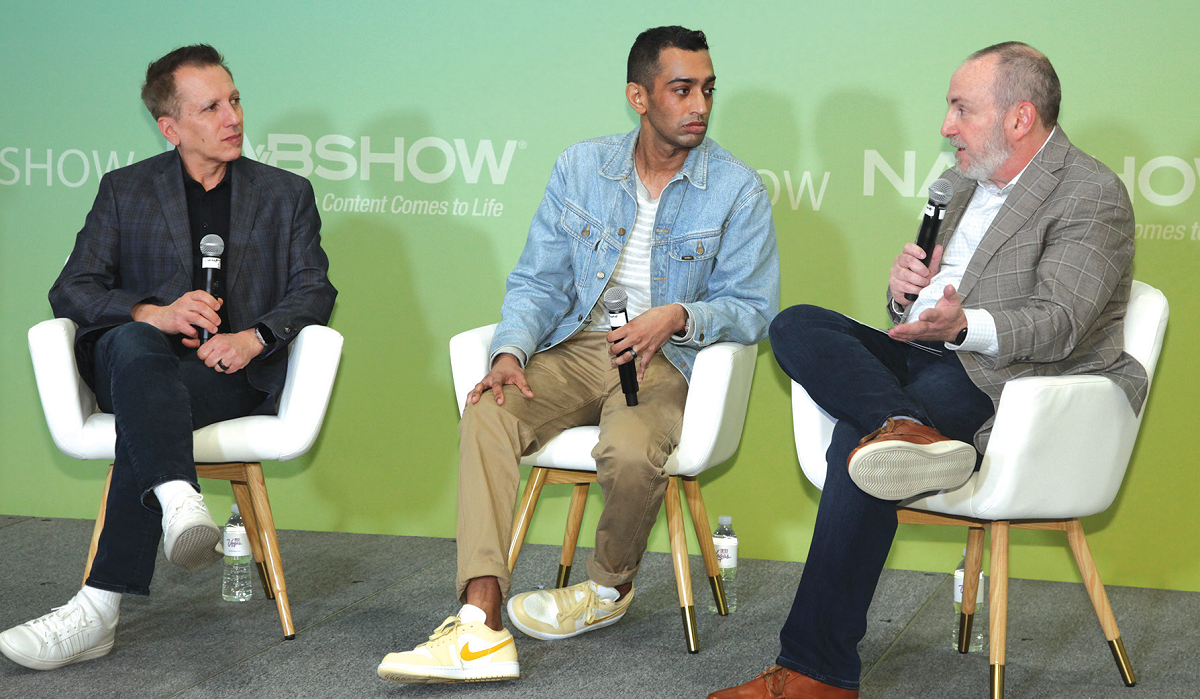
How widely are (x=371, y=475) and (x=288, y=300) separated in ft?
3.33

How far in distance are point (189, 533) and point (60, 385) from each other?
0.73m

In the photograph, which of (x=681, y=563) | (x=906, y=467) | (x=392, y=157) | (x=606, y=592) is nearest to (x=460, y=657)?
(x=606, y=592)

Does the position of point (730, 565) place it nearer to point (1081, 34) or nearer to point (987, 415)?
point (987, 415)

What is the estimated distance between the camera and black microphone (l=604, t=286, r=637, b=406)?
93.4 inches

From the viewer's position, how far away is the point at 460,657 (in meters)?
2.14

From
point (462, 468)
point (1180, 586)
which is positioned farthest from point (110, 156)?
point (1180, 586)

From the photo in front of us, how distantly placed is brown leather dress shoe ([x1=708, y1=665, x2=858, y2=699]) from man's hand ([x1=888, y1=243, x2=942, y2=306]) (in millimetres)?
887

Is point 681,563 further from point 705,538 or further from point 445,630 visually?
point 445,630

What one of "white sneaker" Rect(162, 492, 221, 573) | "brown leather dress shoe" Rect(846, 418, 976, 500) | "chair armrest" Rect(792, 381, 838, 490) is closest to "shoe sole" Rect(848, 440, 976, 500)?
"brown leather dress shoe" Rect(846, 418, 976, 500)

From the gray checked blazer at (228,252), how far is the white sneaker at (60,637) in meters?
0.67

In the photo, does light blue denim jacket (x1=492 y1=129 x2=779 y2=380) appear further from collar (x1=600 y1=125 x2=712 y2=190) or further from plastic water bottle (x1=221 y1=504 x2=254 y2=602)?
plastic water bottle (x1=221 y1=504 x2=254 y2=602)

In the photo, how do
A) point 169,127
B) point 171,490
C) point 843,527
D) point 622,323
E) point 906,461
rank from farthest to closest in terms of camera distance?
point 169,127
point 622,323
point 171,490
point 843,527
point 906,461

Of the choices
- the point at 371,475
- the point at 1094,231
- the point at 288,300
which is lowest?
the point at 371,475

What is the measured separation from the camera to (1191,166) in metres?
2.91
